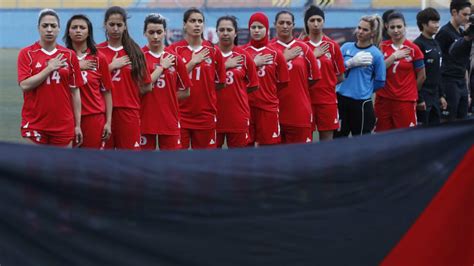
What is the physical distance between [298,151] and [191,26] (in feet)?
Result: 15.0

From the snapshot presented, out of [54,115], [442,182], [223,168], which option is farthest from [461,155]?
[54,115]

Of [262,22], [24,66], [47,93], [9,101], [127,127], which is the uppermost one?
[262,22]


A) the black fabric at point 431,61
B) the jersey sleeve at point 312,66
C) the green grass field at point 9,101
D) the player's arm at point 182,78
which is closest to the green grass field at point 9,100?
the green grass field at point 9,101

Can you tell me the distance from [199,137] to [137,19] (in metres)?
22.4

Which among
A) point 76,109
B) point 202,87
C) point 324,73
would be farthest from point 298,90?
point 76,109

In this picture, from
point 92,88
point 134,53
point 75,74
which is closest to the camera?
point 75,74

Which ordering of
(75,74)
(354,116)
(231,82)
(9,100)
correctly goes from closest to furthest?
(75,74)
(231,82)
(354,116)
(9,100)

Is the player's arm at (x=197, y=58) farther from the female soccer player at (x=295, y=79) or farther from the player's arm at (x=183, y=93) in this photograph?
the female soccer player at (x=295, y=79)

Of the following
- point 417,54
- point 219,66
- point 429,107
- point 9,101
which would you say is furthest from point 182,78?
point 9,101

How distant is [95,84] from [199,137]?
1.28 metres

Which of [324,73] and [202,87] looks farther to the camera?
[324,73]

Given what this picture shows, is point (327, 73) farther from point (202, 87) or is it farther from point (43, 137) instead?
point (43, 137)

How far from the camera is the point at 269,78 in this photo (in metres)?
9.38

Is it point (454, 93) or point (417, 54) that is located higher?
point (417, 54)
